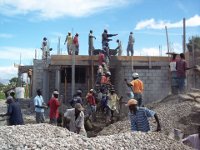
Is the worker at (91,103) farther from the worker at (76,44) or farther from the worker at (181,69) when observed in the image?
the worker at (76,44)

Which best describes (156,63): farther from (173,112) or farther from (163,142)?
(163,142)

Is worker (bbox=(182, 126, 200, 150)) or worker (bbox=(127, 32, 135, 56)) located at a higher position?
worker (bbox=(127, 32, 135, 56))

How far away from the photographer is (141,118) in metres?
7.90

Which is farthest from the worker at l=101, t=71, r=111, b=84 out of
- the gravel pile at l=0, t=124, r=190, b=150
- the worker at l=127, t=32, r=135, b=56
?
the gravel pile at l=0, t=124, r=190, b=150

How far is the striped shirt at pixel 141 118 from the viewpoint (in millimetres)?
7867

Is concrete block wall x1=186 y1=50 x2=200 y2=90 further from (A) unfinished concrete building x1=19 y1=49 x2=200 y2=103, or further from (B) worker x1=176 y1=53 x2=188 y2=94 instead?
(B) worker x1=176 y1=53 x2=188 y2=94

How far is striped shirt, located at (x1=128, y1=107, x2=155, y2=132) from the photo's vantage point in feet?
25.8

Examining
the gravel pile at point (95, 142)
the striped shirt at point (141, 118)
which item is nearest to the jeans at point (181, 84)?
the striped shirt at point (141, 118)

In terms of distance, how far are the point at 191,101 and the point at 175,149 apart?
6.46 meters

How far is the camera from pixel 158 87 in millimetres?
18922

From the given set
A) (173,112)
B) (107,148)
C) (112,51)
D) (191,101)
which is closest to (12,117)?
(107,148)

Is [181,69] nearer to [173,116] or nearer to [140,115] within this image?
[173,116]

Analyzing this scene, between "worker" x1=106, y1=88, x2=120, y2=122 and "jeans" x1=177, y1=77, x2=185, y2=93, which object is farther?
"worker" x1=106, y1=88, x2=120, y2=122

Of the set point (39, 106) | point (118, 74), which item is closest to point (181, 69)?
point (39, 106)
